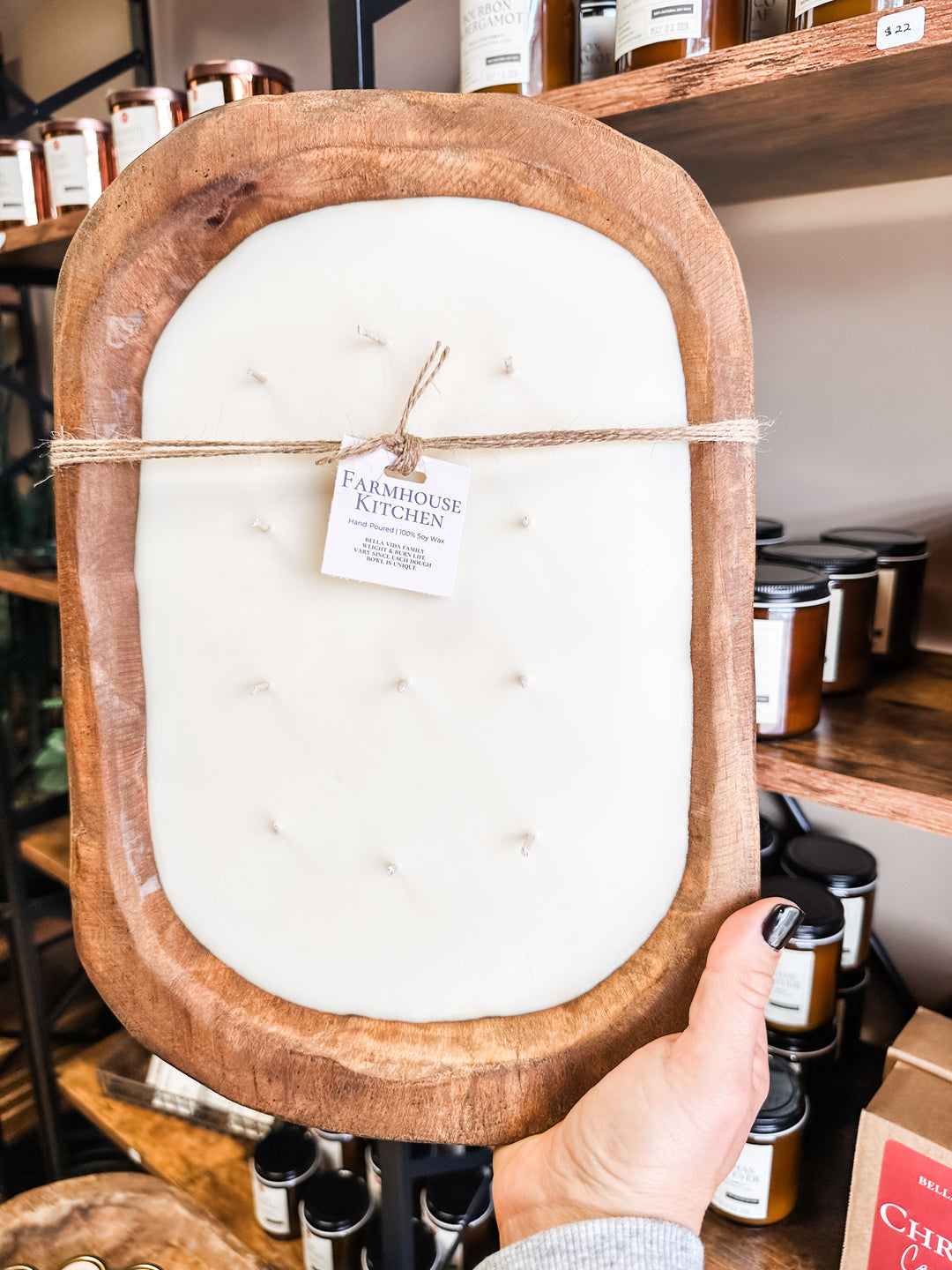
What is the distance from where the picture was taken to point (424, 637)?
0.50m

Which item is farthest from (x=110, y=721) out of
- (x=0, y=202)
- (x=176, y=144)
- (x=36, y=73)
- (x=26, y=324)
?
(x=36, y=73)

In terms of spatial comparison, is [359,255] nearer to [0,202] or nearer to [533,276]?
[533,276]

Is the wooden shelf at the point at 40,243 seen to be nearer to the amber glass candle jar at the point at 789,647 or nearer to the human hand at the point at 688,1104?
the amber glass candle jar at the point at 789,647

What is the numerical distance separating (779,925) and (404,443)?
0.35 m

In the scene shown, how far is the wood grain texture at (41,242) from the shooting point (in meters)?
0.90

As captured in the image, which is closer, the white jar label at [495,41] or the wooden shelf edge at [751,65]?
the wooden shelf edge at [751,65]

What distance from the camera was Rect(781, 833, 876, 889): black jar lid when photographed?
80 cm

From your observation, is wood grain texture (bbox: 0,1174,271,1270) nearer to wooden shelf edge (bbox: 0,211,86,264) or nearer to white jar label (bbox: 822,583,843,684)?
white jar label (bbox: 822,583,843,684)

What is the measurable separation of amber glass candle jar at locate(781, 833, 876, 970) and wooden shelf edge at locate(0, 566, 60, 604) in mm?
938

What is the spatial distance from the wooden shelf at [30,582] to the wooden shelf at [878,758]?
886 mm

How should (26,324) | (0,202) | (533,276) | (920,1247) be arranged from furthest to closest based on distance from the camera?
(26,324) < (0,202) < (920,1247) < (533,276)

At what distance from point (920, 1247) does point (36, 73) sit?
236 centimetres

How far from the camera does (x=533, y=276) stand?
457 mm

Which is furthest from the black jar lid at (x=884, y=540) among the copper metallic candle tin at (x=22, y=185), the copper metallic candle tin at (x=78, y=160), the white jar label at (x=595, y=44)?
the copper metallic candle tin at (x=22, y=185)
